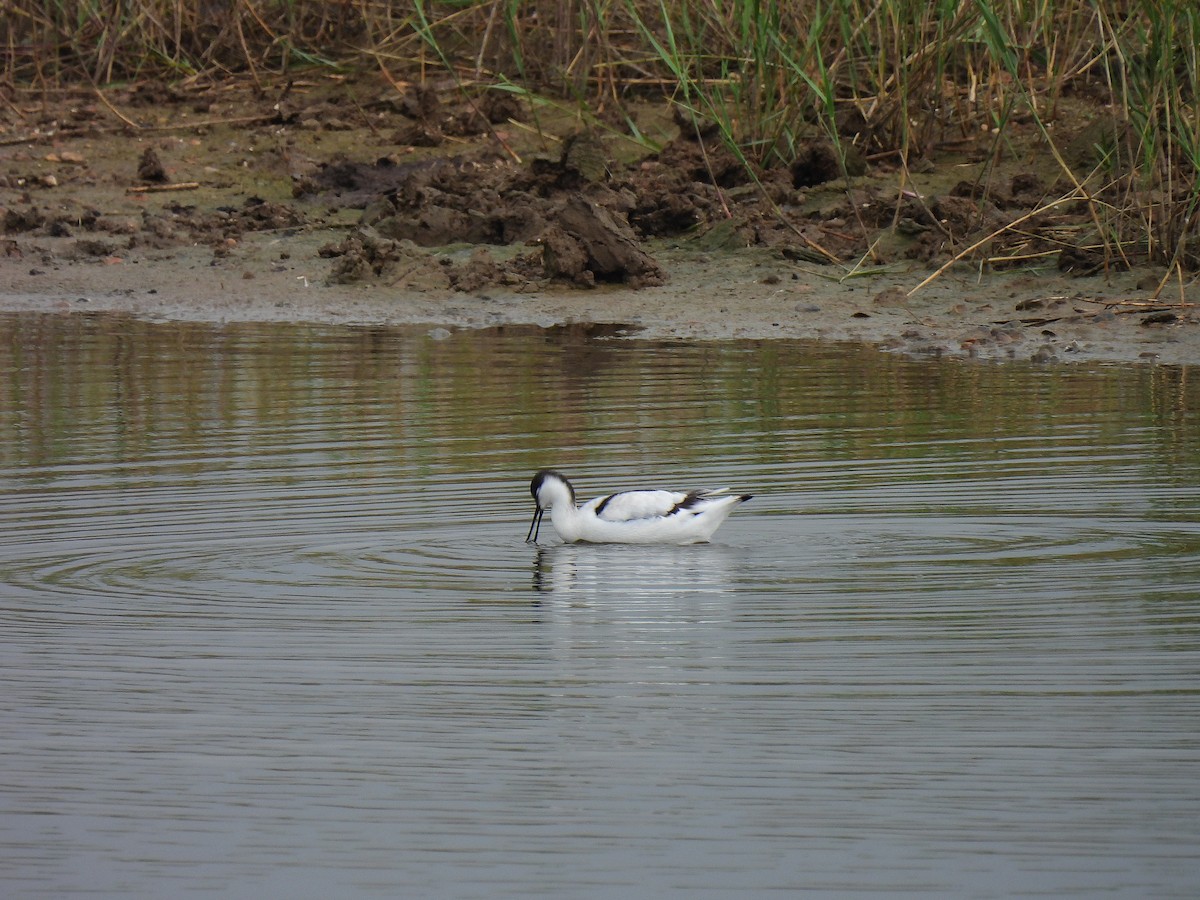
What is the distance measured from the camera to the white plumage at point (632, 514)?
7.03 meters

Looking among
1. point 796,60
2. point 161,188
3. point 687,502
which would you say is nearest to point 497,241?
point 796,60

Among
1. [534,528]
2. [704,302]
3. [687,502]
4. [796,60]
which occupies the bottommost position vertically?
[534,528]

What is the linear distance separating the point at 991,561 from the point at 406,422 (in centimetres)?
341

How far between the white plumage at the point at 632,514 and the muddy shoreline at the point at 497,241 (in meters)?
4.28

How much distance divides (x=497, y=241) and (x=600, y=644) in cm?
912

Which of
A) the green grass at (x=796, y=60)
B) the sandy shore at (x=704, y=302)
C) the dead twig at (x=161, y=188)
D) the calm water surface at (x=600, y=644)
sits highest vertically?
the green grass at (x=796, y=60)

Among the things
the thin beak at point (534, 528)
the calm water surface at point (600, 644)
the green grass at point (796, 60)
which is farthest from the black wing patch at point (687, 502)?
the green grass at point (796, 60)

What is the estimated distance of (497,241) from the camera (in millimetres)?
14398

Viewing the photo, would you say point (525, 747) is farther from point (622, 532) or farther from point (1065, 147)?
point (1065, 147)

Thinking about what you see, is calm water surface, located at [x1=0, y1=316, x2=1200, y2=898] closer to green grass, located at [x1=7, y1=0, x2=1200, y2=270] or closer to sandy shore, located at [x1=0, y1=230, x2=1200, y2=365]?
sandy shore, located at [x1=0, y1=230, x2=1200, y2=365]

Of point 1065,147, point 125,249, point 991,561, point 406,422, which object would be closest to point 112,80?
point 125,249

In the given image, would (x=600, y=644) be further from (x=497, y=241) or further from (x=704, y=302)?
(x=497, y=241)

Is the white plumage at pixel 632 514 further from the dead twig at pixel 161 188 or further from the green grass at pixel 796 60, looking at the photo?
the dead twig at pixel 161 188

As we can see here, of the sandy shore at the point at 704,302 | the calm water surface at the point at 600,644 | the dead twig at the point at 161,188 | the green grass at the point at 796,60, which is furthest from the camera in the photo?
the dead twig at the point at 161,188
